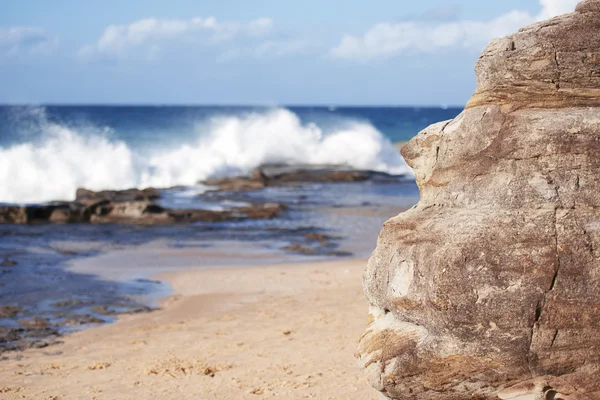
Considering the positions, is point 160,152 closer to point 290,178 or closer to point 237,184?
point 290,178

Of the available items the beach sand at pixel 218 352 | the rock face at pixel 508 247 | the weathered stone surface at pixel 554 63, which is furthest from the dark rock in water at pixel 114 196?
the weathered stone surface at pixel 554 63

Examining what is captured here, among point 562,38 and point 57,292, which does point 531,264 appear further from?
point 57,292

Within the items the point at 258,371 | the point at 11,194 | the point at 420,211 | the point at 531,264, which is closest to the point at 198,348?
the point at 258,371

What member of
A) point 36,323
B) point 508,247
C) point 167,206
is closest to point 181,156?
point 167,206

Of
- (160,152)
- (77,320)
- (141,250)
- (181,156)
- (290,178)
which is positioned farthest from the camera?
(160,152)

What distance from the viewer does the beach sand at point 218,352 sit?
714 cm

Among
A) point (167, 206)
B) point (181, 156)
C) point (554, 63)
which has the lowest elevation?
point (167, 206)

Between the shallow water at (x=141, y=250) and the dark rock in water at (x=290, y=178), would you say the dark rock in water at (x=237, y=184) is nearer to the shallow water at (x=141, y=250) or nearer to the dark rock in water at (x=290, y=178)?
the dark rock in water at (x=290, y=178)

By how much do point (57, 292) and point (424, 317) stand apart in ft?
27.5

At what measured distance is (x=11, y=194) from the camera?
89.2 ft

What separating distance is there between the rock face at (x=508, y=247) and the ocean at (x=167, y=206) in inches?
220

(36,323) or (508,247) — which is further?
(36,323)

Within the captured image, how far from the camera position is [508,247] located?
480cm

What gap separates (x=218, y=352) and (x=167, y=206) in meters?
16.1
